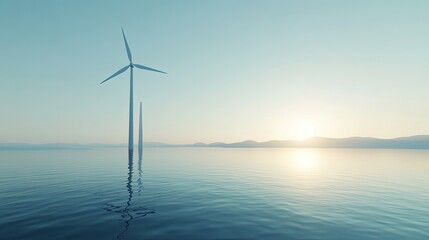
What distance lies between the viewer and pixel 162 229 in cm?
1762

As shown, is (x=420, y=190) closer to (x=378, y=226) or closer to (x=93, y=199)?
(x=378, y=226)

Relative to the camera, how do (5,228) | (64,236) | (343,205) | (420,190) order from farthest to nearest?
(420,190)
(343,205)
(5,228)
(64,236)

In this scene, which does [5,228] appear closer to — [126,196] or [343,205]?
[126,196]

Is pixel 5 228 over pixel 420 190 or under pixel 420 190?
over

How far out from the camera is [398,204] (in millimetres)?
28719

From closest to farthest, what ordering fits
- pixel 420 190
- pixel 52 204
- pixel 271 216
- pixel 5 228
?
pixel 5 228, pixel 271 216, pixel 52 204, pixel 420 190

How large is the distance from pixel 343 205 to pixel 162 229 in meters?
21.2

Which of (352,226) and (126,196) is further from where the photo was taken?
(126,196)

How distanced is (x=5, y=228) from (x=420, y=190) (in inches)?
2168

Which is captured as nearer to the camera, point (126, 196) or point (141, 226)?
point (141, 226)

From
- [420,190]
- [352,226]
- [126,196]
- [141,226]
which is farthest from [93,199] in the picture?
[420,190]

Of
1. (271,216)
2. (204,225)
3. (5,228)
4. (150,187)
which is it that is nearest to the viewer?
(5,228)

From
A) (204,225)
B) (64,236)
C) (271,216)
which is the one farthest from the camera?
(271,216)

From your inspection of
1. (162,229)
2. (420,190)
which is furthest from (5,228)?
(420,190)
